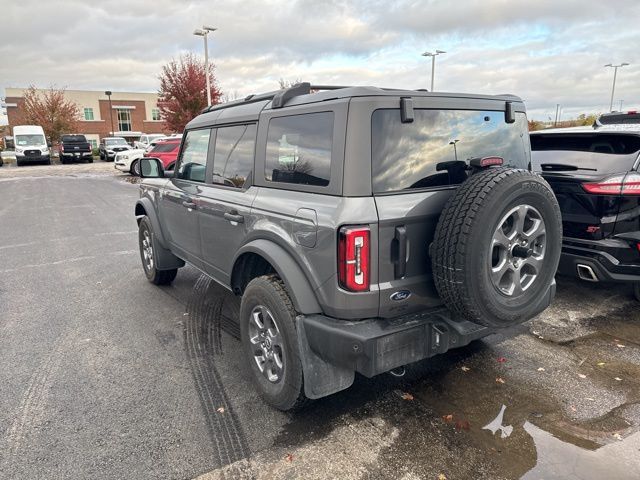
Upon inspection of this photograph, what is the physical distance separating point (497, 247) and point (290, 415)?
169 centimetres


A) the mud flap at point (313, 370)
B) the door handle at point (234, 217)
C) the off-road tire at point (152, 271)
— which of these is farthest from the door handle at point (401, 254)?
the off-road tire at point (152, 271)

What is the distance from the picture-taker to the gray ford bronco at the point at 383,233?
2535 mm

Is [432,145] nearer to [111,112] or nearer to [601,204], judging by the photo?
[601,204]

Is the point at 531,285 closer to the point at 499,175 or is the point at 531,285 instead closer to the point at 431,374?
the point at 499,175

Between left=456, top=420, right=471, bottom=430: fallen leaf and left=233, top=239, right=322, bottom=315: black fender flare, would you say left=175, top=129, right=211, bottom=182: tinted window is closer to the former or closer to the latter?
left=233, top=239, right=322, bottom=315: black fender flare

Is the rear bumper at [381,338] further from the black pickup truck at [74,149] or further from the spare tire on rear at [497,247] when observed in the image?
the black pickup truck at [74,149]

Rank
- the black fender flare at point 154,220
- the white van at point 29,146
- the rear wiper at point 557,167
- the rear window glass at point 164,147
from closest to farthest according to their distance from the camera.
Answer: the rear wiper at point 557,167 < the black fender flare at point 154,220 < the rear window glass at point 164,147 < the white van at point 29,146

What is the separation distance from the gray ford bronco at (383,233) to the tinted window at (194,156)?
1.13 meters

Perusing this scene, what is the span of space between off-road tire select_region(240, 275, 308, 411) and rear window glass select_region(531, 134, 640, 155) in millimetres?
3493

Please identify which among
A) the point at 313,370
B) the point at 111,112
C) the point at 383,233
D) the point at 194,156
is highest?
the point at 111,112

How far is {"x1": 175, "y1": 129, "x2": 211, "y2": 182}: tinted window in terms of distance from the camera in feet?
14.1

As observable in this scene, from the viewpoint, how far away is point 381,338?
255 cm

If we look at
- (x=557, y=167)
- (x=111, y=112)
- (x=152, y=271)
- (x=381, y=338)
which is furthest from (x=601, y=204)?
(x=111, y=112)

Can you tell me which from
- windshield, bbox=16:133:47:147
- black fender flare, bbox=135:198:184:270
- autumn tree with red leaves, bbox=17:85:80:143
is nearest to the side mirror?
black fender flare, bbox=135:198:184:270
